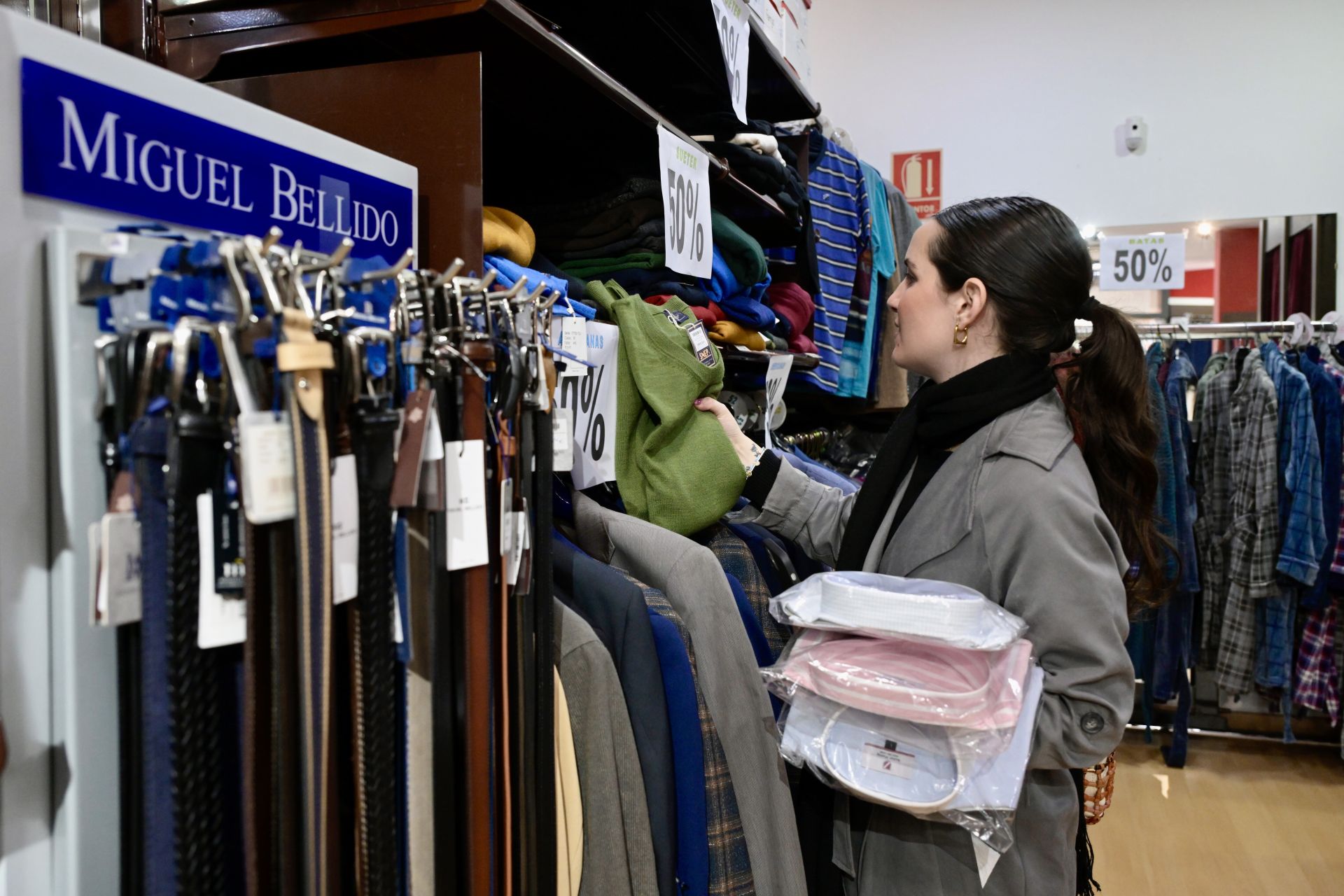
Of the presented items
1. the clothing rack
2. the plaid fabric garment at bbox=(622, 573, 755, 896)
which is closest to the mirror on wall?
the clothing rack

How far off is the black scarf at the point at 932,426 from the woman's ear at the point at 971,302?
0.32ft

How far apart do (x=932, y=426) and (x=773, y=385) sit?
2.41 ft

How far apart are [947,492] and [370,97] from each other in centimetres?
103

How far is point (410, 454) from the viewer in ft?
2.53

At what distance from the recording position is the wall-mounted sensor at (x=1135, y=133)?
4535mm

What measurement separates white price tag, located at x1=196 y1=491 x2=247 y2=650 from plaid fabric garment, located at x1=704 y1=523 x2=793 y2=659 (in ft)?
3.69

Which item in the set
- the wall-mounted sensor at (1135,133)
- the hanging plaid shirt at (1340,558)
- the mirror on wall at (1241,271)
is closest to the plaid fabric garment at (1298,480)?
the hanging plaid shirt at (1340,558)

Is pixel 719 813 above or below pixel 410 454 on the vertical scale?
below

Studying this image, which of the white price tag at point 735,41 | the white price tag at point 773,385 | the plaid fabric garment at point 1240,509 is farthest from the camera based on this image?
the plaid fabric garment at point 1240,509

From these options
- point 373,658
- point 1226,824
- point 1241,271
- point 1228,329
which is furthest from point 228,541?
point 1241,271

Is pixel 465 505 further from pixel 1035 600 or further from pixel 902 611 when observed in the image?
pixel 1035 600

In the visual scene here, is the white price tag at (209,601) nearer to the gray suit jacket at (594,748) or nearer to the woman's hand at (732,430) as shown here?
the gray suit jacket at (594,748)

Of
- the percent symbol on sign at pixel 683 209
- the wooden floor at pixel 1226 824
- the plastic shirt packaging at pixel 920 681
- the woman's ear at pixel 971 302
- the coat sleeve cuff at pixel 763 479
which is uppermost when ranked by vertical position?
the percent symbol on sign at pixel 683 209

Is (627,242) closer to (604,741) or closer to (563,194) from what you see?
(563,194)
